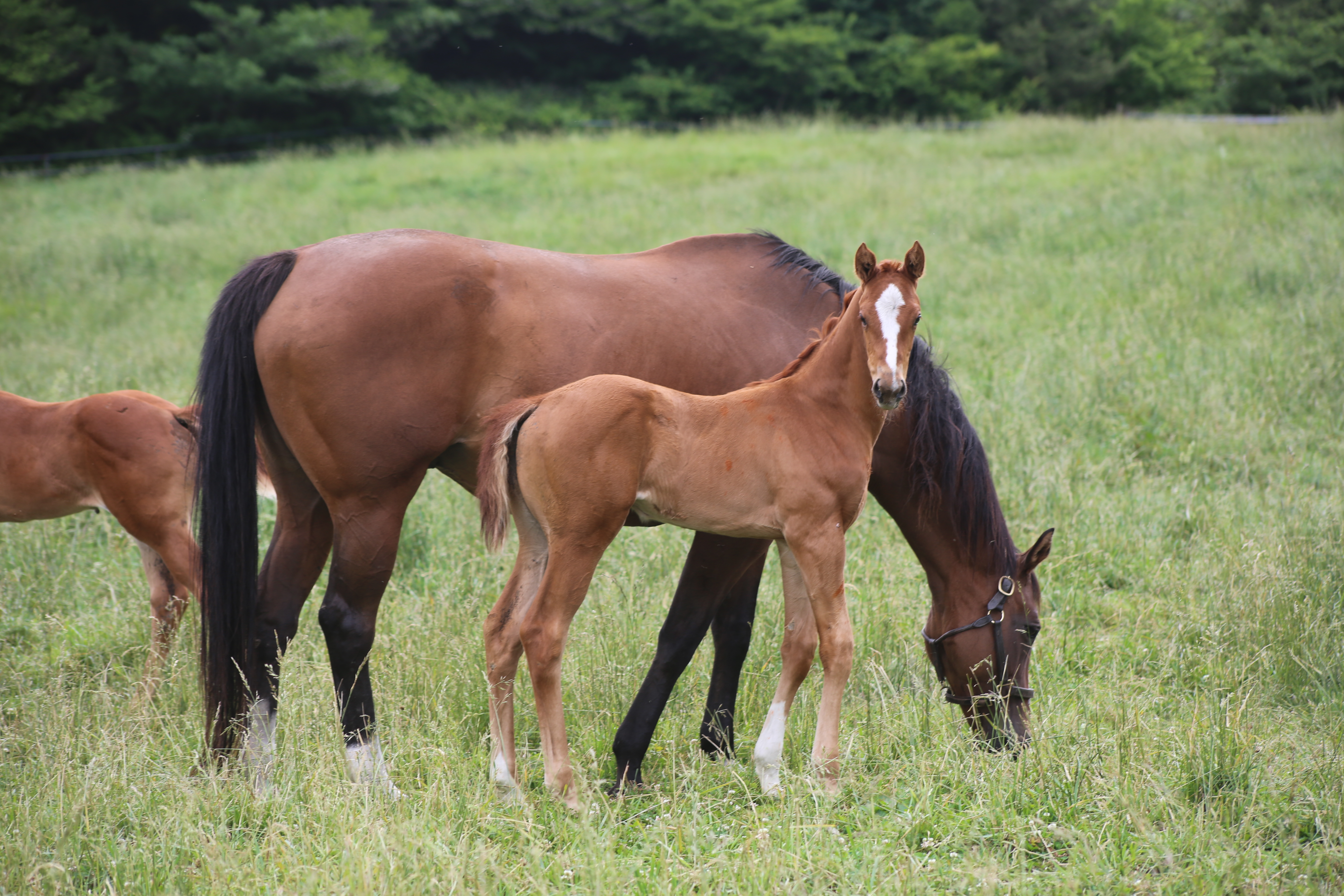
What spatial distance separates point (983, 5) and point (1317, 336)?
28533 millimetres

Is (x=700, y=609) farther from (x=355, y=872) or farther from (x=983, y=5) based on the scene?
(x=983, y=5)

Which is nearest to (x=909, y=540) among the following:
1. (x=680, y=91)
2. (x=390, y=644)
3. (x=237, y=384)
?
(x=390, y=644)

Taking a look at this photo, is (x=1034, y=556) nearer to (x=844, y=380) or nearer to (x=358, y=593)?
(x=844, y=380)

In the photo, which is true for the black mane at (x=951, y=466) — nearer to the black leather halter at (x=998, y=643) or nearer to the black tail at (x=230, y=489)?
the black leather halter at (x=998, y=643)

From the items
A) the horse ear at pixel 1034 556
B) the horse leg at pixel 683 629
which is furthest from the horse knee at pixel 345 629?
the horse ear at pixel 1034 556

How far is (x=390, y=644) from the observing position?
4.13m

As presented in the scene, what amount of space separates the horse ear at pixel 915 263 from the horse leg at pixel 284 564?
236cm

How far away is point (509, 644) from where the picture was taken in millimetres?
3156

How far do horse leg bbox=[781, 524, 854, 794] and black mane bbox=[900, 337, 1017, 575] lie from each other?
0.77m

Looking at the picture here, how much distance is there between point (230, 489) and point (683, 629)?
173cm

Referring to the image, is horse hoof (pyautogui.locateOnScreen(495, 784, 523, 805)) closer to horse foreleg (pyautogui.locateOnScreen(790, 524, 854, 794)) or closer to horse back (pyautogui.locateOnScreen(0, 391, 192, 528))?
horse foreleg (pyautogui.locateOnScreen(790, 524, 854, 794))

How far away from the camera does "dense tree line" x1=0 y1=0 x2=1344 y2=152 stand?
24.7m

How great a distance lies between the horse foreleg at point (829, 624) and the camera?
3.00m

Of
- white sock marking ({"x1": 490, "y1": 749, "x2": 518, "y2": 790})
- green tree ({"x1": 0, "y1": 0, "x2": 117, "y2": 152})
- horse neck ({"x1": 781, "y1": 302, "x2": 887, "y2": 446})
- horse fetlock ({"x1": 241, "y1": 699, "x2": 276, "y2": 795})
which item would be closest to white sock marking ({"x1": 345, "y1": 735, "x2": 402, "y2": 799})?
horse fetlock ({"x1": 241, "y1": 699, "x2": 276, "y2": 795})
